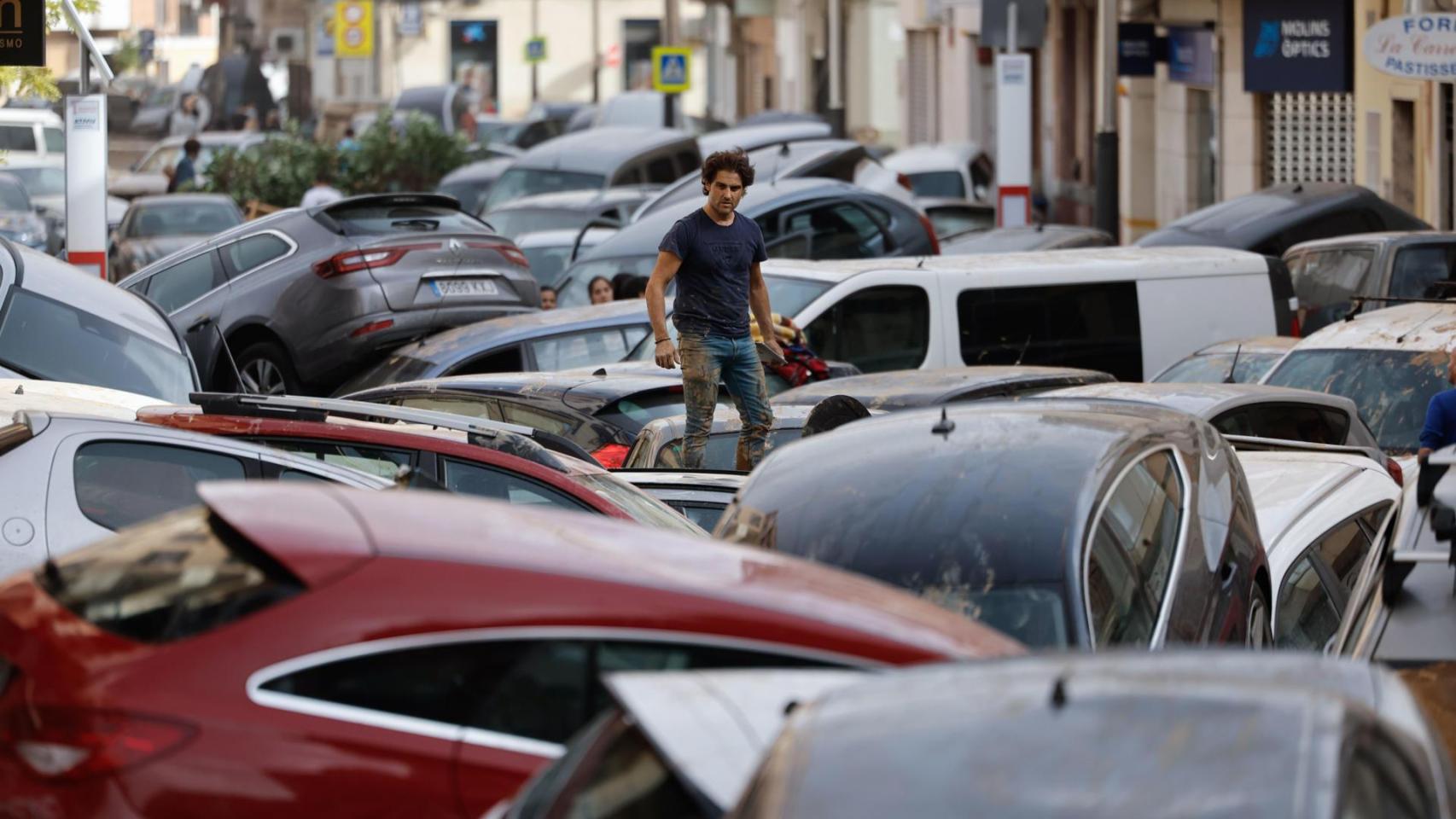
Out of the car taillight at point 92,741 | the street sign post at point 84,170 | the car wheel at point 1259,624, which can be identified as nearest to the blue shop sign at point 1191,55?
the street sign post at point 84,170

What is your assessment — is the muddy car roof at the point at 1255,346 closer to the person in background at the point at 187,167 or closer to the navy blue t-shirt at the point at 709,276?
the navy blue t-shirt at the point at 709,276

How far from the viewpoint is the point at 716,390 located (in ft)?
33.0

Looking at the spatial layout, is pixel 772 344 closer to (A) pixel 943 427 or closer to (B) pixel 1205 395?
(B) pixel 1205 395

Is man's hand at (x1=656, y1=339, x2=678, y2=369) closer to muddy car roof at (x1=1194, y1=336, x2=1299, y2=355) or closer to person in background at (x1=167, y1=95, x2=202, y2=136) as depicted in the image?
muddy car roof at (x1=1194, y1=336, x2=1299, y2=355)

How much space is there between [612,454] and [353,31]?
61410mm

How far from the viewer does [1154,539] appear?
6.27m

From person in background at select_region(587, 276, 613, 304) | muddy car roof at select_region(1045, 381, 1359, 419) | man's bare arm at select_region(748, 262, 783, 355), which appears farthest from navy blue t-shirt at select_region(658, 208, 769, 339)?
person in background at select_region(587, 276, 613, 304)

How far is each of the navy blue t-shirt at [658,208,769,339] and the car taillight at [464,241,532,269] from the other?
5.40 m

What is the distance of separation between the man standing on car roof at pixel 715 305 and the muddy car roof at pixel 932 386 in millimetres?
723

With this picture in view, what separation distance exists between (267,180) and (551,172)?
3.47m

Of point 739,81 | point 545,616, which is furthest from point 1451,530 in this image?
point 739,81

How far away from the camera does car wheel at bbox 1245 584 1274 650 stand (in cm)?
683

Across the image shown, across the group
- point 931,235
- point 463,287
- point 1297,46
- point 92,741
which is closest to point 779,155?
point 931,235

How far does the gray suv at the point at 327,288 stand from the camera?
1434 cm
